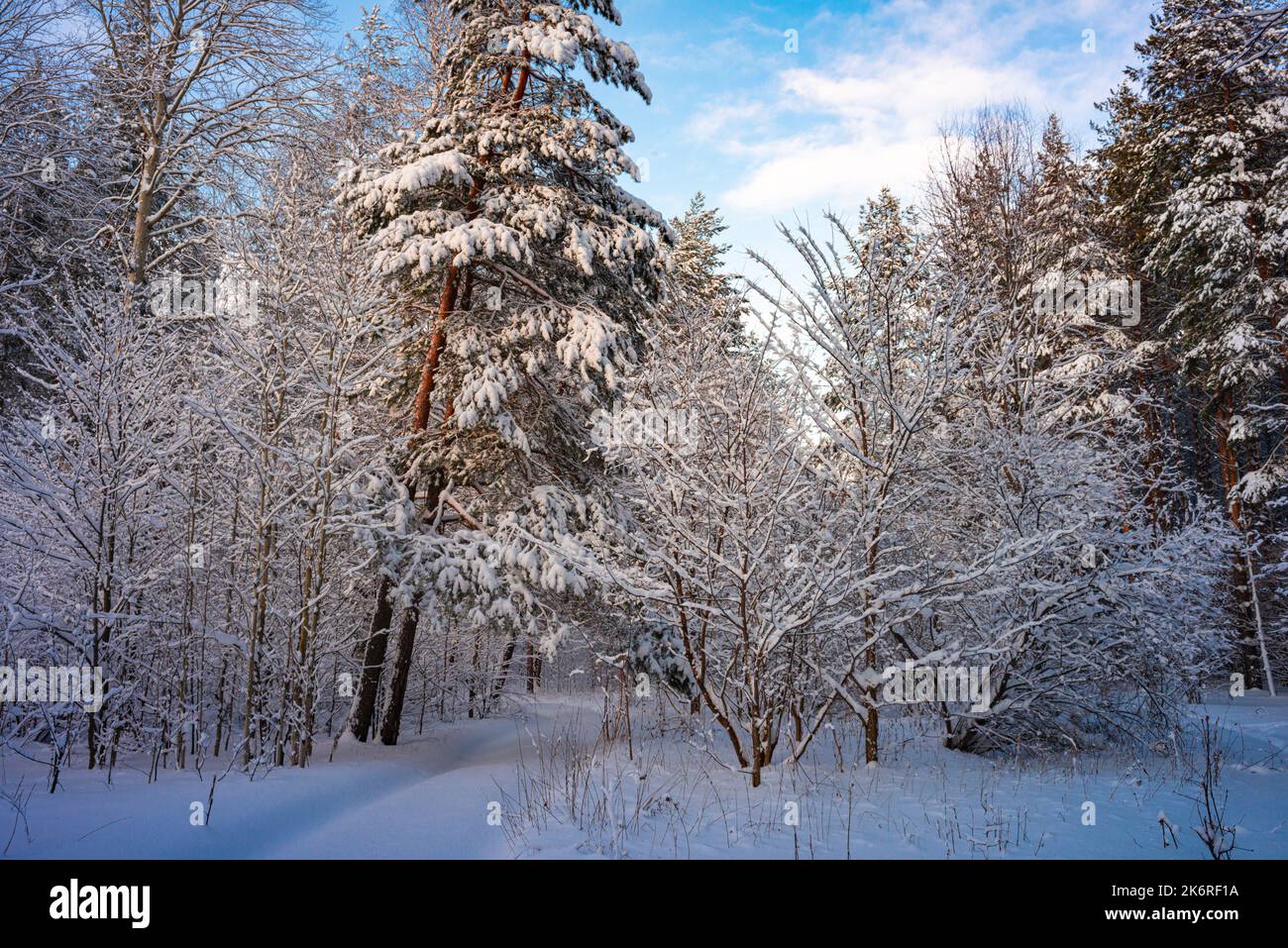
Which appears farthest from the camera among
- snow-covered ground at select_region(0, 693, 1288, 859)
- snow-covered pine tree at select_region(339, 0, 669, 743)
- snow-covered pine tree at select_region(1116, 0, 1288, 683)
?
snow-covered pine tree at select_region(1116, 0, 1288, 683)

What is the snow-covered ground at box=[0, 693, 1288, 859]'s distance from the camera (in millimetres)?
4320

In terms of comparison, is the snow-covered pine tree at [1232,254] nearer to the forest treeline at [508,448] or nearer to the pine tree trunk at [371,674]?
the forest treeline at [508,448]

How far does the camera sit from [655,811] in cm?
504

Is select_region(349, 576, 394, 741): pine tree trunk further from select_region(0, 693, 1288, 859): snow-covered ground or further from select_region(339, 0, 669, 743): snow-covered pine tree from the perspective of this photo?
select_region(0, 693, 1288, 859): snow-covered ground

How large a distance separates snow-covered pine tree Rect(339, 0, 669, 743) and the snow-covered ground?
248 cm

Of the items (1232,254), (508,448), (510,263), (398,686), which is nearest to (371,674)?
(398,686)

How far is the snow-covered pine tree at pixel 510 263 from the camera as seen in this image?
8.54 metres

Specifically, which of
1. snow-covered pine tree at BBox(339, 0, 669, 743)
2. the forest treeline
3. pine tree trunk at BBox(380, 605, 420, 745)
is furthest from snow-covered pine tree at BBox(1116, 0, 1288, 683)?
pine tree trunk at BBox(380, 605, 420, 745)

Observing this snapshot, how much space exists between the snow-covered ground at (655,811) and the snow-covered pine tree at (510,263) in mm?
2480

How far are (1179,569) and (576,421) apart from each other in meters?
7.83

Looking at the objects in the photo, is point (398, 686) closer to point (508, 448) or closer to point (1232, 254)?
point (508, 448)

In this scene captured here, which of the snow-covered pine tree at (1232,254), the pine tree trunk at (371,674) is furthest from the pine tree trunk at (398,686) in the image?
the snow-covered pine tree at (1232,254)

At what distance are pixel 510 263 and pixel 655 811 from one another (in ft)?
25.3
